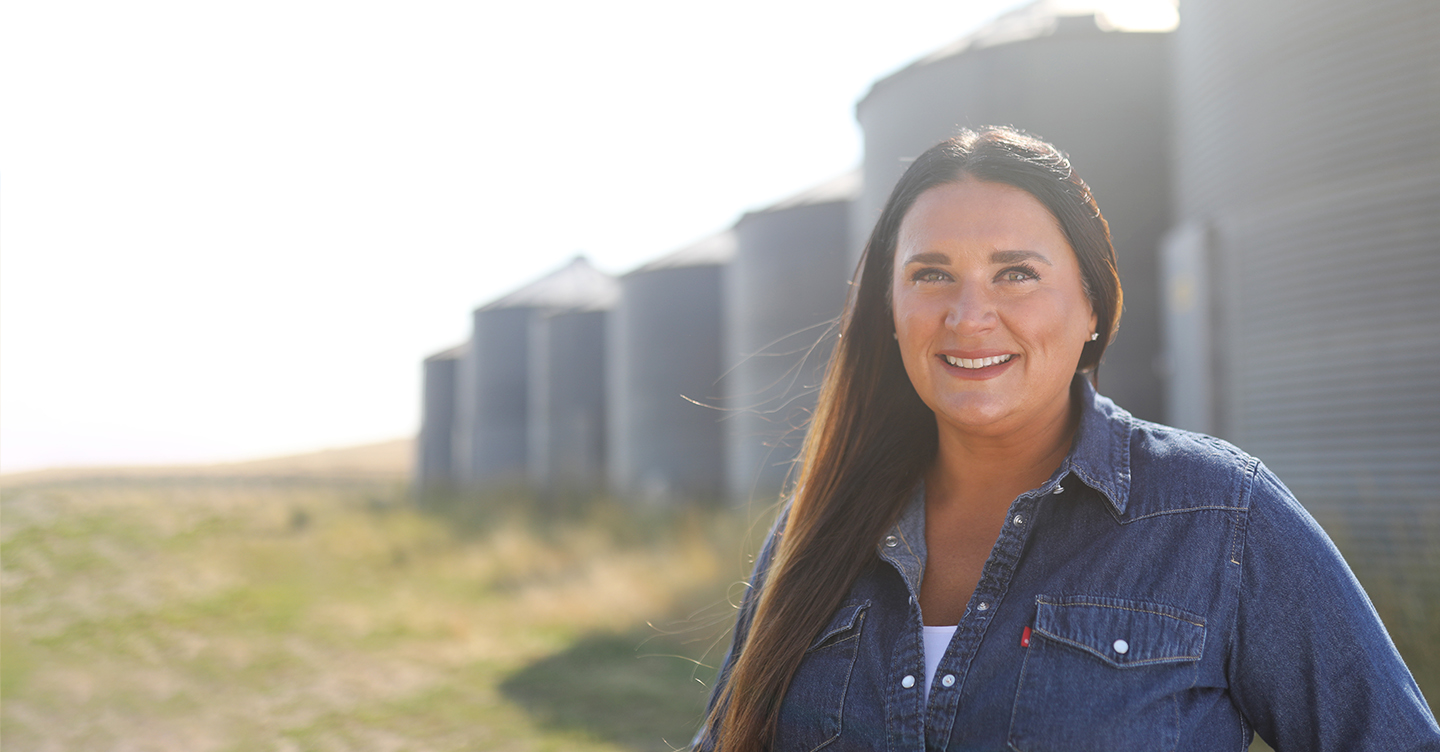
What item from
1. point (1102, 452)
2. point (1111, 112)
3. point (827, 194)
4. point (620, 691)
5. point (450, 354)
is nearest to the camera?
point (1102, 452)

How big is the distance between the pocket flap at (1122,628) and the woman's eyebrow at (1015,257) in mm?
562

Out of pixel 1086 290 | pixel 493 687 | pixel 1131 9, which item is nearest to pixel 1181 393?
pixel 1131 9

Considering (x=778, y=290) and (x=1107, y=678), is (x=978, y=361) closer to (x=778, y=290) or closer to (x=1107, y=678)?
(x=1107, y=678)

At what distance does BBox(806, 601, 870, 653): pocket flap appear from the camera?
5.80ft

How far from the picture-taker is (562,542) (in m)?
13.2

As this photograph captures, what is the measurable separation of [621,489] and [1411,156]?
14460mm

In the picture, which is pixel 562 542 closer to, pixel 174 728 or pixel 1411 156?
pixel 174 728

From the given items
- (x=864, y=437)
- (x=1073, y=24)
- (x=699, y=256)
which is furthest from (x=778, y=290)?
(x=864, y=437)

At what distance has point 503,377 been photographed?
2509 cm

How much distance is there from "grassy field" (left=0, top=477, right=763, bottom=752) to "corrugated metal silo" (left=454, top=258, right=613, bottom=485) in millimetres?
13100

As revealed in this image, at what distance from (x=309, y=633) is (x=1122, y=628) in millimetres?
6829

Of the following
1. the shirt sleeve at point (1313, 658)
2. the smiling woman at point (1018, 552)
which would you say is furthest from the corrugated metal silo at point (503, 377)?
the shirt sleeve at point (1313, 658)

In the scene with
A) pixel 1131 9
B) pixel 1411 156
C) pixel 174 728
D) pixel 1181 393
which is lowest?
pixel 174 728

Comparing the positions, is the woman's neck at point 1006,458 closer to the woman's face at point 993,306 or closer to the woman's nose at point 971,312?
the woman's face at point 993,306
